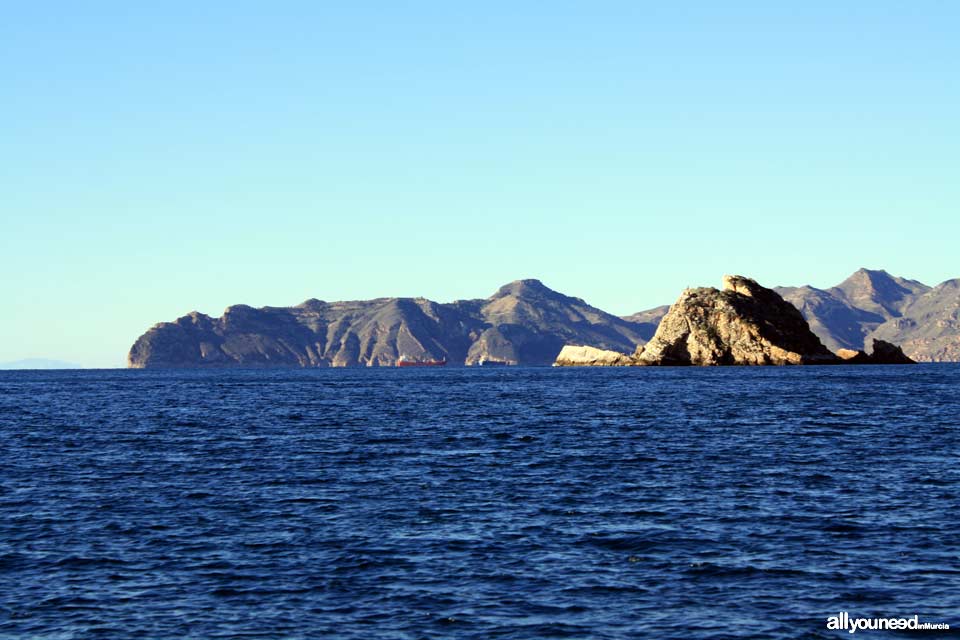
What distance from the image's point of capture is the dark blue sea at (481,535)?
2659 cm

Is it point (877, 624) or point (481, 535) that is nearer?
point (877, 624)

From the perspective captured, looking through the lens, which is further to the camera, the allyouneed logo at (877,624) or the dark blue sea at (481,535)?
the dark blue sea at (481,535)

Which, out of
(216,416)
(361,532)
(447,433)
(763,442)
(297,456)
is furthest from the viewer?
(216,416)

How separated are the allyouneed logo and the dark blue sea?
0.37 metres


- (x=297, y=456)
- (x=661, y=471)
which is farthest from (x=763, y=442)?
(x=297, y=456)

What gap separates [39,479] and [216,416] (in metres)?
52.1

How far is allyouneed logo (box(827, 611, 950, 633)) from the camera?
25172mm

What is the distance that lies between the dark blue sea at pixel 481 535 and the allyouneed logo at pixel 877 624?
1.21 ft

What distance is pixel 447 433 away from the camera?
259 feet

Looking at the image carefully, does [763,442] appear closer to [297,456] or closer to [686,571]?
[297,456]

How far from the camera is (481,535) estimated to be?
36156 millimetres

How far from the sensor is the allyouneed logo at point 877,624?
25172 mm

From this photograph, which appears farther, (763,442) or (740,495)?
(763,442)

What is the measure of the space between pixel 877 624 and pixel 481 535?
14114 mm
